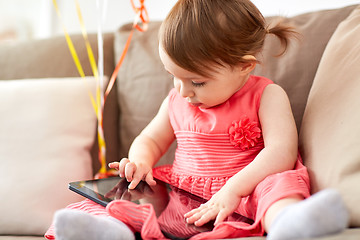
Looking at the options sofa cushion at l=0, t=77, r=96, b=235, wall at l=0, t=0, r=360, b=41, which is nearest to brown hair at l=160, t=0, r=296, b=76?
sofa cushion at l=0, t=77, r=96, b=235

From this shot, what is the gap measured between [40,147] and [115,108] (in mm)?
313

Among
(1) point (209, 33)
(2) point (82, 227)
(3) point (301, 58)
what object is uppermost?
(1) point (209, 33)

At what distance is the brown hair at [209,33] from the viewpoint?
93cm

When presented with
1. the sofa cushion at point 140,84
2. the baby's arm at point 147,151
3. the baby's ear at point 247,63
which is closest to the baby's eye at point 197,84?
the baby's ear at point 247,63

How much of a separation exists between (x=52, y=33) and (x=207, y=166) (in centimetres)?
159

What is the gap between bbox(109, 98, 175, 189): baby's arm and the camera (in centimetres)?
101

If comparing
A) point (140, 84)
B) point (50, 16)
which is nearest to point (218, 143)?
point (140, 84)

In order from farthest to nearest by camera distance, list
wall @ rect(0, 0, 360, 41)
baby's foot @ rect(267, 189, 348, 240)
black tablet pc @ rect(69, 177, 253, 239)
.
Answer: wall @ rect(0, 0, 360, 41), black tablet pc @ rect(69, 177, 253, 239), baby's foot @ rect(267, 189, 348, 240)

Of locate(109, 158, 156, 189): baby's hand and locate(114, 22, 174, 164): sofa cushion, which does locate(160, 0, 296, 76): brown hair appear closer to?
locate(109, 158, 156, 189): baby's hand

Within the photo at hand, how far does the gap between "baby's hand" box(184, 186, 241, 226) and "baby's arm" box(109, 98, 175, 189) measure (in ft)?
0.68

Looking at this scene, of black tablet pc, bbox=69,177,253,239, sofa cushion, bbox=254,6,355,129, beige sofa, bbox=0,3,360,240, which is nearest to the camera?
black tablet pc, bbox=69,177,253,239

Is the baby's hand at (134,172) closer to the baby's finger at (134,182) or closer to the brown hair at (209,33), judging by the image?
the baby's finger at (134,182)

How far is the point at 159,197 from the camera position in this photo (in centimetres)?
92

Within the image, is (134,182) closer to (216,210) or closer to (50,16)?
(216,210)
